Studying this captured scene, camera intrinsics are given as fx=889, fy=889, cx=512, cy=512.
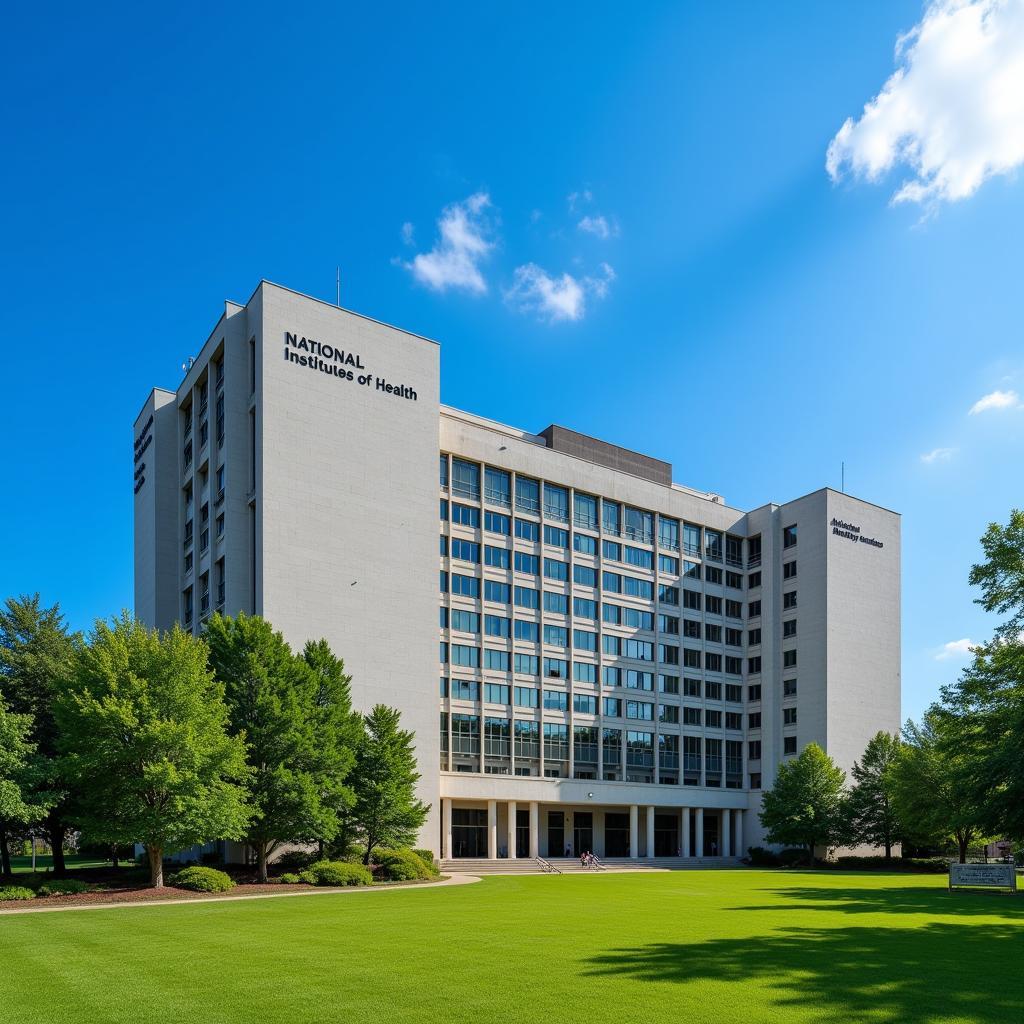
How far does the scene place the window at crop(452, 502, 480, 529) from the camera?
63.1 meters

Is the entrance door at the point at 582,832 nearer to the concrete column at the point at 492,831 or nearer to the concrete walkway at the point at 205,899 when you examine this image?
the concrete column at the point at 492,831

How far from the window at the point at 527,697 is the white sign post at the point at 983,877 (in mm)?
33808

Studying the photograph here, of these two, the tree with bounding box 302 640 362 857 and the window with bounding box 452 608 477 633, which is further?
the window with bounding box 452 608 477 633

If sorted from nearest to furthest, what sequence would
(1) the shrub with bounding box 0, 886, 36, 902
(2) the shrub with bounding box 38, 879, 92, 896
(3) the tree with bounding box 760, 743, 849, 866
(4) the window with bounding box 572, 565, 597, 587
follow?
1. (1) the shrub with bounding box 0, 886, 36, 902
2. (2) the shrub with bounding box 38, 879, 92, 896
3. (3) the tree with bounding box 760, 743, 849, 866
4. (4) the window with bounding box 572, 565, 597, 587

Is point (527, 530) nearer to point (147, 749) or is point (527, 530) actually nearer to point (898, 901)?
point (147, 749)

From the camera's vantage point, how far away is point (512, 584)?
216 feet

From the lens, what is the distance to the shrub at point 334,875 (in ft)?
127

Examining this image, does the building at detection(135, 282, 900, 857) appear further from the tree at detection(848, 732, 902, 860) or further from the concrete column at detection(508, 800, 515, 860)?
the tree at detection(848, 732, 902, 860)

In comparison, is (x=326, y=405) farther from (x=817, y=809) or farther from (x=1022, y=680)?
(x=817, y=809)

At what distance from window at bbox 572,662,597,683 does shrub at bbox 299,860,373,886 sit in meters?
30.9

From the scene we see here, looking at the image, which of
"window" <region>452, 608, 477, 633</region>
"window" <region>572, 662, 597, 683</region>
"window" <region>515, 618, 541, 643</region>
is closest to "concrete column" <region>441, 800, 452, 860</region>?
"window" <region>452, 608, 477, 633</region>

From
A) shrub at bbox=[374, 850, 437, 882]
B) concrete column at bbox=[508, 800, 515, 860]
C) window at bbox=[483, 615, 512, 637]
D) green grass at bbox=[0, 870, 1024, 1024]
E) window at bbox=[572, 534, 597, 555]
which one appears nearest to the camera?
green grass at bbox=[0, 870, 1024, 1024]

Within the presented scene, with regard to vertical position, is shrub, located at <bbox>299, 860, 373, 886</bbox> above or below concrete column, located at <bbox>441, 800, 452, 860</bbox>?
above

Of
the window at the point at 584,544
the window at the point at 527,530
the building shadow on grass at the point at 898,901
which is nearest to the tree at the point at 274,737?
the building shadow on grass at the point at 898,901
